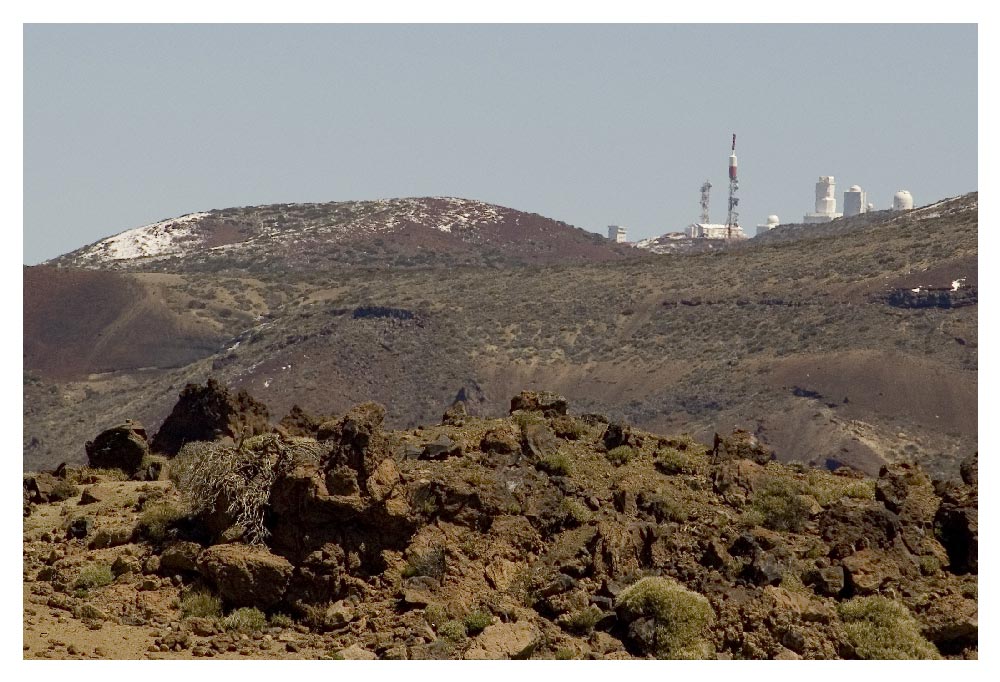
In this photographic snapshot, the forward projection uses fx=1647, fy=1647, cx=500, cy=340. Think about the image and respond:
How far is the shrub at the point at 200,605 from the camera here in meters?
21.7

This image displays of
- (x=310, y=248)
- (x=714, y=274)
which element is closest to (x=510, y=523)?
(x=714, y=274)

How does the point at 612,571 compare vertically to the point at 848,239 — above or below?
below

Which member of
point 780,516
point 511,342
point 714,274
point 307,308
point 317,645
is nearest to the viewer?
point 317,645

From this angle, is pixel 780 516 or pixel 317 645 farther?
pixel 780 516

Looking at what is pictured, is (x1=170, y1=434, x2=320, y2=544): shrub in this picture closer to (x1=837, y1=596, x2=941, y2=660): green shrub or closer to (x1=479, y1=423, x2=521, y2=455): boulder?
(x1=479, y1=423, x2=521, y2=455): boulder

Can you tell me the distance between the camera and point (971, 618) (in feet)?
68.8

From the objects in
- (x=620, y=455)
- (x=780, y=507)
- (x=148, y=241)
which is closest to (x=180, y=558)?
(x=620, y=455)

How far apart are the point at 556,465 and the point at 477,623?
4491mm

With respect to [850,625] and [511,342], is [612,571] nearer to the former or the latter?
[850,625]

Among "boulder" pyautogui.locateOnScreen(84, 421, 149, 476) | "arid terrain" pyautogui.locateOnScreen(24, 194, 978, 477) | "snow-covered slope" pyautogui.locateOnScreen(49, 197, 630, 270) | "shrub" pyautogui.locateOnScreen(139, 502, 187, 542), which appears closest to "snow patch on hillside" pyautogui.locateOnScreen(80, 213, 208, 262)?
"snow-covered slope" pyautogui.locateOnScreen(49, 197, 630, 270)

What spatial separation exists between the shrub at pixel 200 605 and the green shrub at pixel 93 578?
4.12 feet

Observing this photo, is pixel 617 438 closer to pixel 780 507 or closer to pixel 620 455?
pixel 620 455

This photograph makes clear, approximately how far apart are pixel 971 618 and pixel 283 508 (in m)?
9.16

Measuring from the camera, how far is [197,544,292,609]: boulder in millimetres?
21938
